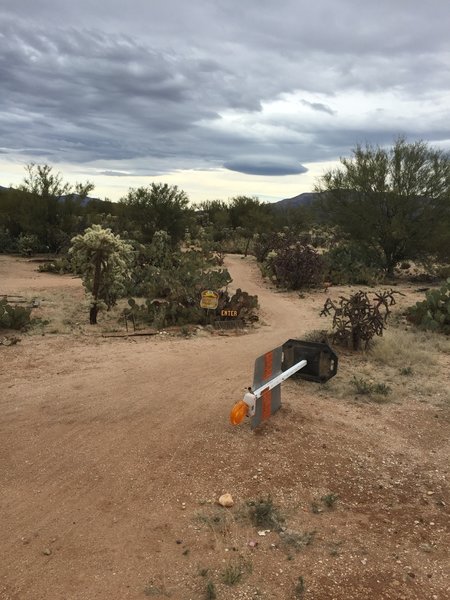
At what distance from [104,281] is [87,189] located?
43.8 ft

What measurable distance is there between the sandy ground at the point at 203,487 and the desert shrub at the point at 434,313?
2607 mm

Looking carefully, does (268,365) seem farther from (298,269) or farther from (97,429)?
A: (298,269)

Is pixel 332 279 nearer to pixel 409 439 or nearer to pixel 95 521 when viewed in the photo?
pixel 409 439

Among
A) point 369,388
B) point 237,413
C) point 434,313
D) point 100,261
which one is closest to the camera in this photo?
point 237,413

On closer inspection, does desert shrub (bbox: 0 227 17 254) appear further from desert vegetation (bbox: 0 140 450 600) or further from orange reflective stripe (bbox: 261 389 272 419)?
orange reflective stripe (bbox: 261 389 272 419)

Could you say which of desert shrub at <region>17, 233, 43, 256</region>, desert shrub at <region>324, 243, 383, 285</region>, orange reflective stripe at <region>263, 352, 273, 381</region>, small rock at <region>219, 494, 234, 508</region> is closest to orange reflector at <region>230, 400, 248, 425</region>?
orange reflective stripe at <region>263, 352, 273, 381</region>

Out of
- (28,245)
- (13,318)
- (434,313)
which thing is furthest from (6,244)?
(434,313)

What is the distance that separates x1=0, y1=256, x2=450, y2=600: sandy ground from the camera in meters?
3.06

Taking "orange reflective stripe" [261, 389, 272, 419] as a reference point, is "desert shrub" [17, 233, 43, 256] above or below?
above

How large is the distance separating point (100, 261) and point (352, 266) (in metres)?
10.2

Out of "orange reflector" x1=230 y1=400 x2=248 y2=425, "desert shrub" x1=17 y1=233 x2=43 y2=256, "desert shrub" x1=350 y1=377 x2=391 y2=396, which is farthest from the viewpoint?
"desert shrub" x1=17 y1=233 x2=43 y2=256

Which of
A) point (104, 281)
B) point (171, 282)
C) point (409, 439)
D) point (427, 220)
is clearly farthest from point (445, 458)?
point (427, 220)

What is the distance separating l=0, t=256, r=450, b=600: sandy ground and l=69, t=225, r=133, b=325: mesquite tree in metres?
2.65

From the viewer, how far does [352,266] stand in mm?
16891
